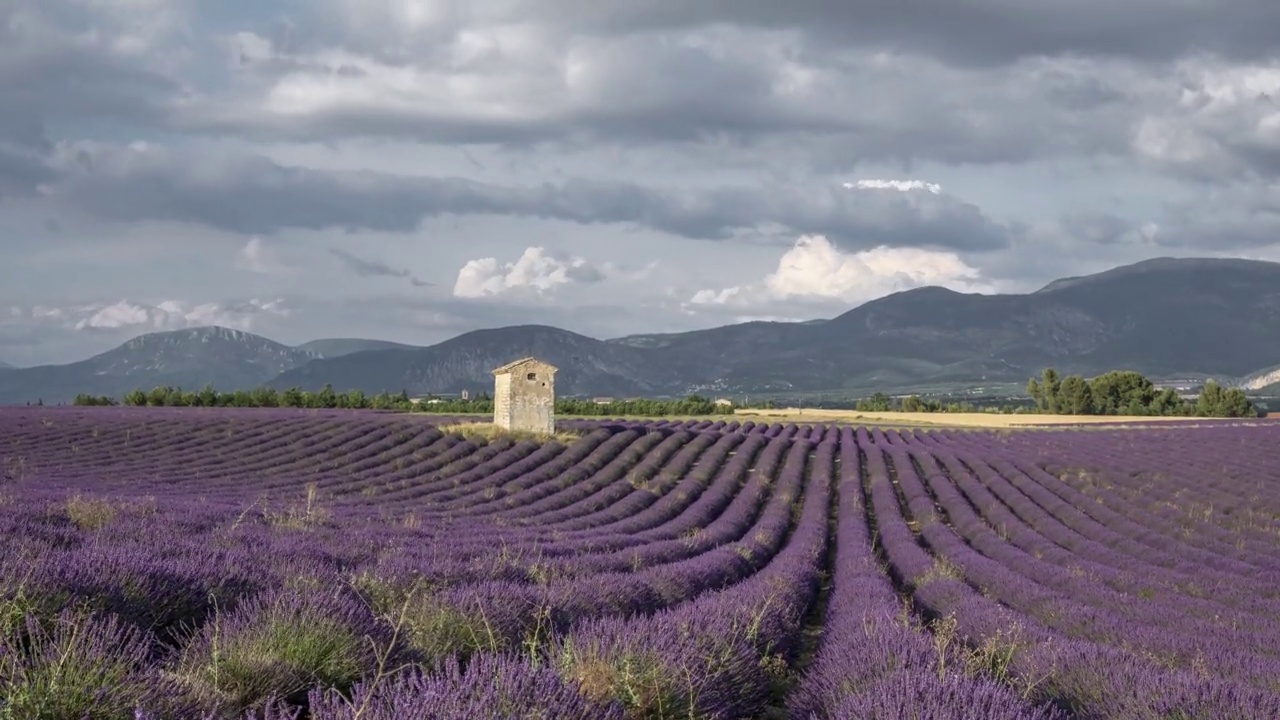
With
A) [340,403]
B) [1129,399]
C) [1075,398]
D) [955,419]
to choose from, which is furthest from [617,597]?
[1129,399]

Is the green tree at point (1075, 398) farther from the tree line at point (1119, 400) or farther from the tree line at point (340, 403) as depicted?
the tree line at point (340, 403)

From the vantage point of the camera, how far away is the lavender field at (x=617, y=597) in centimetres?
324

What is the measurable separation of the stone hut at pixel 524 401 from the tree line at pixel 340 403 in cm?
2311

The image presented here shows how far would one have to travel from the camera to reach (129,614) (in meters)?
4.15

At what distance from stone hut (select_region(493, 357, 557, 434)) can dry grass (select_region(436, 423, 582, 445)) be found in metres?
0.55

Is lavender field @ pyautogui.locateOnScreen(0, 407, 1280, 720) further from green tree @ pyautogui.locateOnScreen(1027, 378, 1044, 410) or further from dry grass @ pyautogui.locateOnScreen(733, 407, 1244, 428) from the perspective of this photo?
green tree @ pyautogui.locateOnScreen(1027, 378, 1044, 410)

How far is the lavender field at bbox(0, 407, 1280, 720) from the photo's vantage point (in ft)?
10.6

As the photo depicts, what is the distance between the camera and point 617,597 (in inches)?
268

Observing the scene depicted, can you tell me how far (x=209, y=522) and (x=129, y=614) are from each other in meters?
5.46

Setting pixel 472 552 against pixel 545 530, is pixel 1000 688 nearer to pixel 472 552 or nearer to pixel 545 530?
pixel 472 552

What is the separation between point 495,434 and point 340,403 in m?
31.2

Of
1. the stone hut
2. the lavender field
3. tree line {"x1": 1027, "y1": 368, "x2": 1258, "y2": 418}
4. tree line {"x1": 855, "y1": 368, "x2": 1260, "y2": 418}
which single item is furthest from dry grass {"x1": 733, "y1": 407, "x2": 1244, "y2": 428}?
the lavender field

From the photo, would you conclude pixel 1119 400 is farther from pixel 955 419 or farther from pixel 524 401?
pixel 524 401

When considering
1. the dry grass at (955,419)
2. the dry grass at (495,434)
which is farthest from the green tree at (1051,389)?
the dry grass at (495,434)
